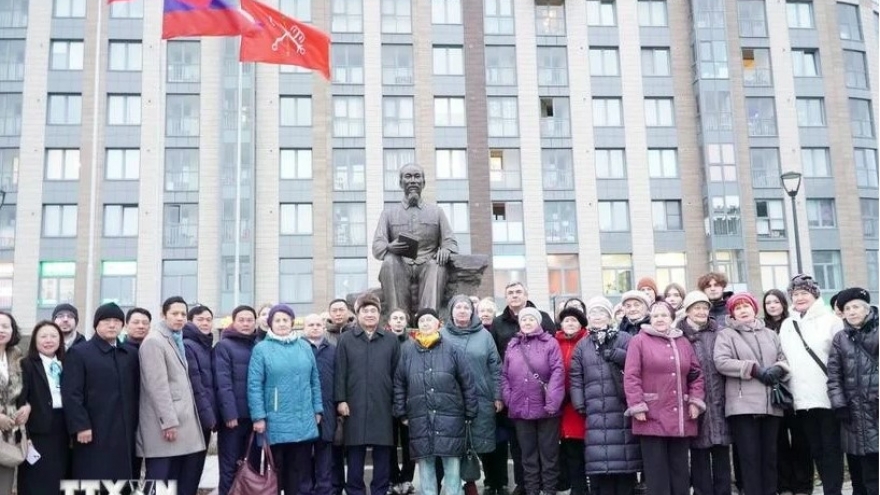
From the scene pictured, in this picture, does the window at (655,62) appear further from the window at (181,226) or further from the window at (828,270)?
the window at (181,226)

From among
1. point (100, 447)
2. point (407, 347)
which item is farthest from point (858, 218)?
point (100, 447)

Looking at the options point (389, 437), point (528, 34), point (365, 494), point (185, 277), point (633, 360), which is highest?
point (528, 34)

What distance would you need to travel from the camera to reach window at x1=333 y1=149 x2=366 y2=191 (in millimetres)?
40250

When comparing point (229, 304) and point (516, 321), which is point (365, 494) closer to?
point (516, 321)

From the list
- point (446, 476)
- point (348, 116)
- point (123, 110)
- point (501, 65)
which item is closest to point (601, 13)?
point (501, 65)

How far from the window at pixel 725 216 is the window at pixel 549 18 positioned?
40.4 ft

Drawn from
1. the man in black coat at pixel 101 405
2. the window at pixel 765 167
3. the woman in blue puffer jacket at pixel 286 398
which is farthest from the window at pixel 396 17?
the man in black coat at pixel 101 405

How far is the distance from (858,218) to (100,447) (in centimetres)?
4315

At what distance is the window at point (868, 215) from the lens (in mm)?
42000

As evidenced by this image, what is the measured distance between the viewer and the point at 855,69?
43.8m

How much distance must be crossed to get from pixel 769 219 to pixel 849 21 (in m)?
12.9

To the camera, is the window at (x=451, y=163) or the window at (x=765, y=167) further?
the window at (x=765, y=167)

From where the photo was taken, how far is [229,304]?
3891 centimetres

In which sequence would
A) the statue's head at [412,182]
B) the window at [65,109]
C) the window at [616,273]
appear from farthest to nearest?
the window at [616,273], the window at [65,109], the statue's head at [412,182]
